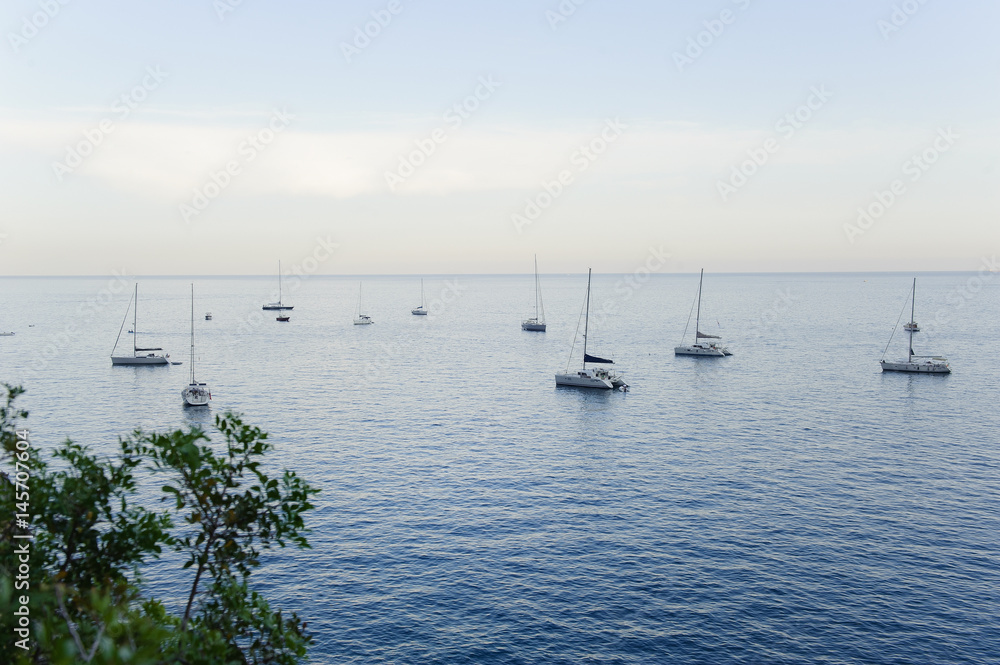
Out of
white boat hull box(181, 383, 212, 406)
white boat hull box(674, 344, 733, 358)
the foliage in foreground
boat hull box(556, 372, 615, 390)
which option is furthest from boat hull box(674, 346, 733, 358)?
the foliage in foreground

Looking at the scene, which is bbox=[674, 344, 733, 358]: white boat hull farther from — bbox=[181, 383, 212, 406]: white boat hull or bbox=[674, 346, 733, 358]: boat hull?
bbox=[181, 383, 212, 406]: white boat hull

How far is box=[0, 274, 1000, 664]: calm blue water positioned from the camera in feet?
119

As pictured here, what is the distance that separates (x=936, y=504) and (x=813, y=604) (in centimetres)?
2299

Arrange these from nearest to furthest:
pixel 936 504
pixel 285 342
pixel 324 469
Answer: pixel 936 504
pixel 324 469
pixel 285 342

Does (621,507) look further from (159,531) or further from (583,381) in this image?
(583,381)

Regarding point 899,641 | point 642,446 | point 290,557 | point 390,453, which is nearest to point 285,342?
point 390,453

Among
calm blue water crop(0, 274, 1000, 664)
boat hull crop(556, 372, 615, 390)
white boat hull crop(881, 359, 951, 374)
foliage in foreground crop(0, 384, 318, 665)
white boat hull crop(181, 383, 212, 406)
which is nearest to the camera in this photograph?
foliage in foreground crop(0, 384, 318, 665)

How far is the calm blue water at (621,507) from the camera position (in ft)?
119

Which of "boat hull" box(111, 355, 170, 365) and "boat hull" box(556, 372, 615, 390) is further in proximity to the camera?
"boat hull" box(111, 355, 170, 365)

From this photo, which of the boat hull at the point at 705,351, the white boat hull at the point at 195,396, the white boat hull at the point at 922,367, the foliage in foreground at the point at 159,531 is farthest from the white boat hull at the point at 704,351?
the foliage in foreground at the point at 159,531

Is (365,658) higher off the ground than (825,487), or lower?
lower

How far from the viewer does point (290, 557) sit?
4566 cm

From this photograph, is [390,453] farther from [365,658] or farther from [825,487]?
[825,487]

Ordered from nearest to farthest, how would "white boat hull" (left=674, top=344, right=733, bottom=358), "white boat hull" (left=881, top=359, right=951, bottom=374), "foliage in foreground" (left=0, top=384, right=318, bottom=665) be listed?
"foliage in foreground" (left=0, top=384, right=318, bottom=665)
"white boat hull" (left=881, top=359, right=951, bottom=374)
"white boat hull" (left=674, top=344, right=733, bottom=358)
